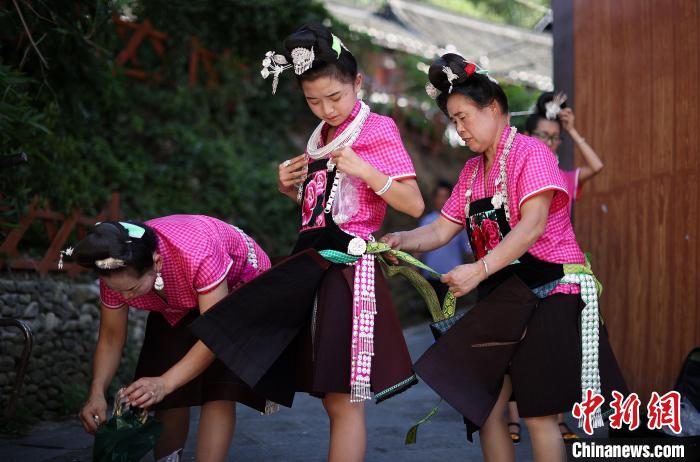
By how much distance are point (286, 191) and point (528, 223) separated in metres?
0.99

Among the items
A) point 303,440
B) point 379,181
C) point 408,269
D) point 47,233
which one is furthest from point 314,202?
point 47,233

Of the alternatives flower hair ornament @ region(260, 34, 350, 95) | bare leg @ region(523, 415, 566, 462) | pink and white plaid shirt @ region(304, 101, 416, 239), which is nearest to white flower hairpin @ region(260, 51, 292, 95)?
flower hair ornament @ region(260, 34, 350, 95)

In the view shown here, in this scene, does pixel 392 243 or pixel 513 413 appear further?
pixel 513 413

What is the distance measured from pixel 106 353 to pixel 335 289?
3.14ft

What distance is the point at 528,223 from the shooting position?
9.70ft

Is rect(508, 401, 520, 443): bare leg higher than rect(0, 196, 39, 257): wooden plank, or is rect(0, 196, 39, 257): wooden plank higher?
rect(0, 196, 39, 257): wooden plank

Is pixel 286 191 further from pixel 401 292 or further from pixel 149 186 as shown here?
pixel 401 292

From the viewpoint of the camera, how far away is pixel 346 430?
3018 millimetres

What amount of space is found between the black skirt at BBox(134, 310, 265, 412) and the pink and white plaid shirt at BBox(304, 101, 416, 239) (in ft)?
2.55

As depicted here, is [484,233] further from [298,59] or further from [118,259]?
[118,259]

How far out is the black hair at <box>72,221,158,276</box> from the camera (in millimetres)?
2832

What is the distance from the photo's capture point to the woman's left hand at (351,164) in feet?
9.55

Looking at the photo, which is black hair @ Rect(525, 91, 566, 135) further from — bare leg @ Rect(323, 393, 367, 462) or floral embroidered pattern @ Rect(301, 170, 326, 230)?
bare leg @ Rect(323, 393, 367, 462)

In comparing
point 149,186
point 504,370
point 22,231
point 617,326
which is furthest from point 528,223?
point 149,186
